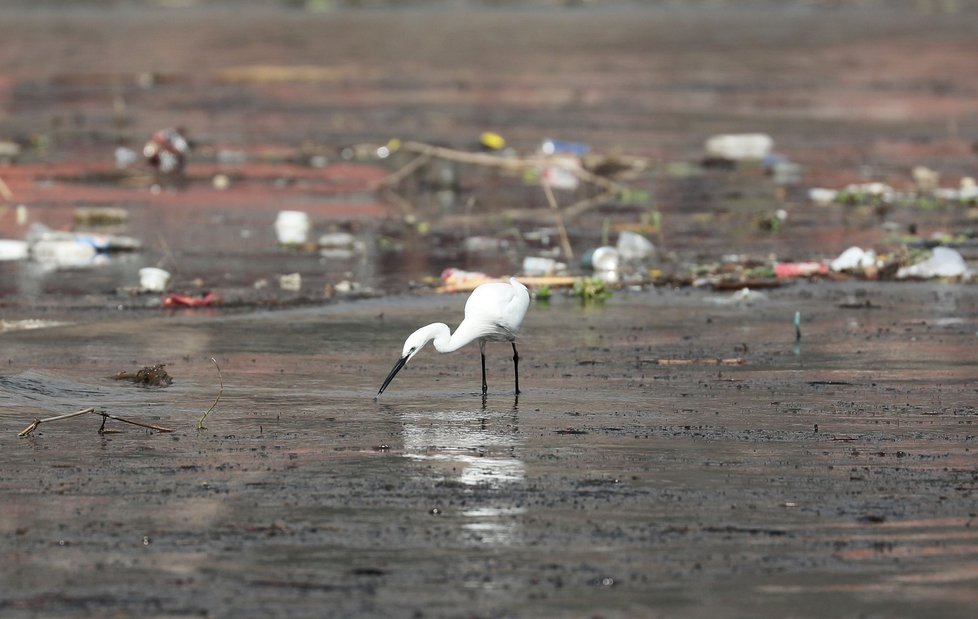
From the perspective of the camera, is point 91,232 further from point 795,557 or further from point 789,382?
point 795,557

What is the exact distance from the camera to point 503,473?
861cm

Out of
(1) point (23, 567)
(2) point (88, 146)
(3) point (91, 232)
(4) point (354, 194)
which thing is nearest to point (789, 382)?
(1) point (23, 567)

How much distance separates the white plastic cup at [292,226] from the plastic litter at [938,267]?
5.90 meters

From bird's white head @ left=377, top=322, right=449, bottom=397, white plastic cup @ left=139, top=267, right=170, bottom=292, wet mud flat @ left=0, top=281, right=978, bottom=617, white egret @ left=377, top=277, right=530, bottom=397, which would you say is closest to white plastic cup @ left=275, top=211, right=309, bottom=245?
white plastic cup @ left=139, top=267, right=170, bottom=292

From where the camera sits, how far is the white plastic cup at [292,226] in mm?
17891

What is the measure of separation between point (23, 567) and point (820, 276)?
9361 millimetres

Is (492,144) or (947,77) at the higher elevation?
(947,77)

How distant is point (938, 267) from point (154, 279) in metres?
6.38

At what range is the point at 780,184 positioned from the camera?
21.9 m

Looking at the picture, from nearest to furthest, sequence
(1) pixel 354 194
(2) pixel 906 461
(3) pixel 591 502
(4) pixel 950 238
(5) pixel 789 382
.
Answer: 1. (3) pixel 591 502
2. (2) pixel 906 461
3. (5) pixel 789 382
4. (4) pixel 950 238
5. (1) pixel 354 194

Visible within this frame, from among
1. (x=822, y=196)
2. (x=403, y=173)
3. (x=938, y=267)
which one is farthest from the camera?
(x=403, y=173)

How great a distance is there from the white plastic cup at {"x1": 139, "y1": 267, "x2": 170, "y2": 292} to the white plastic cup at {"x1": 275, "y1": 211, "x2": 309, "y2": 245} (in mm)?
3124

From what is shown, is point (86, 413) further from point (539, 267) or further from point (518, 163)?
point (518, 163)

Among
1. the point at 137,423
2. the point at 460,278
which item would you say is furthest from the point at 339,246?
the point at 137,423
